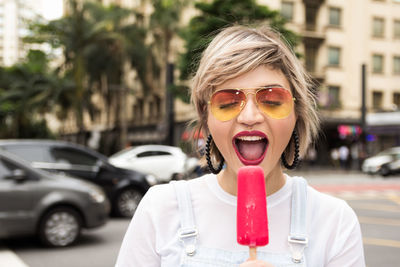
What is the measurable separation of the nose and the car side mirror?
21.4ft

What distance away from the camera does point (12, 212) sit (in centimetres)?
729

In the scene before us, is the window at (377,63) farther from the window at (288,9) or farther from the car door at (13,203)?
the car door at (13,203)

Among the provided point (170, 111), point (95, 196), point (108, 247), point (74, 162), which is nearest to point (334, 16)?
point (170, 111)

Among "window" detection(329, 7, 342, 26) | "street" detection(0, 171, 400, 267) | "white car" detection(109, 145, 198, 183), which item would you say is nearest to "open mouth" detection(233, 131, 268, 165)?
"street" detection(0, 171, 400, 267)

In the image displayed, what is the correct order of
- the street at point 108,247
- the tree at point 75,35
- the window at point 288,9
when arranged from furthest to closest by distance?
the window at point 288,9 < the tree at point 75,35 < the street at point 108,247

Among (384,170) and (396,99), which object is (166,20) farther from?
(396,99)

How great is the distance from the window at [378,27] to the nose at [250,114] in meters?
40.3

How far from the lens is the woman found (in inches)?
62.9

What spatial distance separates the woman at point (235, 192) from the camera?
1597 mm

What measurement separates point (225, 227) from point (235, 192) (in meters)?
0.13

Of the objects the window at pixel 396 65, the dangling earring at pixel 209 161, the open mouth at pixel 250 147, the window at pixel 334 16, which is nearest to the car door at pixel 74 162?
the dangling earring at pixel 209 161

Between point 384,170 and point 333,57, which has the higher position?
point 333,57

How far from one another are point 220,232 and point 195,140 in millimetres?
656

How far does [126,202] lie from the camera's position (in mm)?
10977
